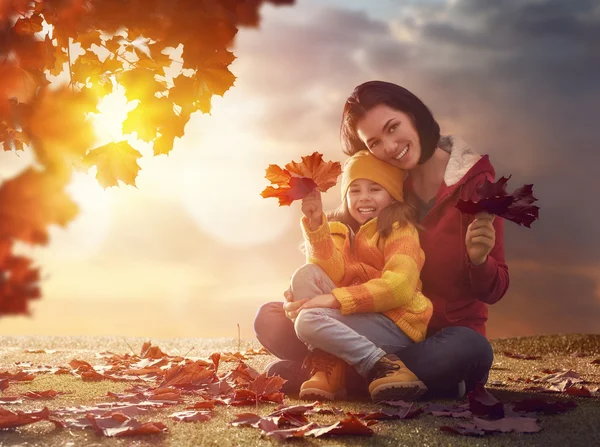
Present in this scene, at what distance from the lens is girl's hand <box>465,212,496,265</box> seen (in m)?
3.90

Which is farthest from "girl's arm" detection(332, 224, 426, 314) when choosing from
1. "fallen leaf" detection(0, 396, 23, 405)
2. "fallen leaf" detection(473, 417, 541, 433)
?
"fallen leaf" detection(0, 396, 23, 405)

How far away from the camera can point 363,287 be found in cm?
388

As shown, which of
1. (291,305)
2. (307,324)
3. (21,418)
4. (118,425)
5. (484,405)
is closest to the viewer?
(118,425)

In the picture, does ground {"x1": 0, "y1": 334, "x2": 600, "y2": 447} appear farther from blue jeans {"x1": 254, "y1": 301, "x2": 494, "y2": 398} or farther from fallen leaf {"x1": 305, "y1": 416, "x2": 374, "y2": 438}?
blue jeans {"x1": 254, "y1": 301, "x2": 494, "y2": 398}

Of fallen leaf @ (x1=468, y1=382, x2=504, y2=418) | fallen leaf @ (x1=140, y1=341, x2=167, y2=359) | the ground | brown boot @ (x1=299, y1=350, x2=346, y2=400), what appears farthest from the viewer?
fallen leaf @ (x1=140, y1=341, x2=167, y2=359)

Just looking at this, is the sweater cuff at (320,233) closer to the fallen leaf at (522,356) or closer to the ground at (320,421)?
the ground at (320,421)

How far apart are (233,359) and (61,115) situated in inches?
143

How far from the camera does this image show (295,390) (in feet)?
14.1

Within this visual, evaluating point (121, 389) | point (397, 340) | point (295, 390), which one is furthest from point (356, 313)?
point (121, 389)

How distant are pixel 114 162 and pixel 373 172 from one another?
65.2 inches

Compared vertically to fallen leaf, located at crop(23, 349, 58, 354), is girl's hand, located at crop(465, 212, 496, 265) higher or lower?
higher

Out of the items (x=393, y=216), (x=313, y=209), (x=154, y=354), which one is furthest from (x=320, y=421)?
(x=154, y=354)

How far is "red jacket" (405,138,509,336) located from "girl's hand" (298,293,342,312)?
746 millimetres

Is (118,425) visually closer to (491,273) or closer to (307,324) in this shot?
(307,324)
